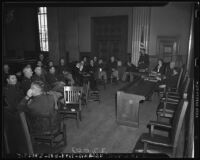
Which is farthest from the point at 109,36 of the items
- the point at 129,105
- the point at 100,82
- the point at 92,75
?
the point at 129,105

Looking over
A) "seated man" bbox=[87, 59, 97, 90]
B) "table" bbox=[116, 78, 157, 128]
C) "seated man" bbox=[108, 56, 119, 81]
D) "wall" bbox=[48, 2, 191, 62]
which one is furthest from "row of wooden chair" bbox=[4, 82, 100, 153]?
"wall" bbox=[48, 2, 191, 62]

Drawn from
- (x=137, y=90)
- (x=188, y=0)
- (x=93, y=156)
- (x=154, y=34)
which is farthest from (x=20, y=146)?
(x=154, y=34)

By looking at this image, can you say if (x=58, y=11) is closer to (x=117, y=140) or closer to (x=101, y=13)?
(x=101, y=13)

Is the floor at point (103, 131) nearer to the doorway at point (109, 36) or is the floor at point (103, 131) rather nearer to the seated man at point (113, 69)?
the seated man at point (113, 69)

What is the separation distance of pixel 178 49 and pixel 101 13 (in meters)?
3.40

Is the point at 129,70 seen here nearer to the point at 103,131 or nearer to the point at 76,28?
the point at 76,28

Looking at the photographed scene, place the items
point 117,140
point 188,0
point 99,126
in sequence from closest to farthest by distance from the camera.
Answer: point 188,0 < point 117,140 < point 99,126

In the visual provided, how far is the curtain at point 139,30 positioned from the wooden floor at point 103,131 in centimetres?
294

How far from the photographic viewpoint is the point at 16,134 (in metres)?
2.12

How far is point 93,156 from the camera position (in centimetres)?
202

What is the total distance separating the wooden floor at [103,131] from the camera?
9.24ft

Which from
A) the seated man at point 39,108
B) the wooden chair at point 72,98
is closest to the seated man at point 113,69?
the wooden chair at point 72,98

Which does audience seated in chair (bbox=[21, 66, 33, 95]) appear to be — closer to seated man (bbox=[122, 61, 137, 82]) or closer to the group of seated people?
the group of seated people

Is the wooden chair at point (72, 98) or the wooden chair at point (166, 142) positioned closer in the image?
the wooden chair at point (166, 142)
